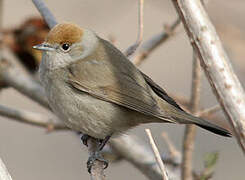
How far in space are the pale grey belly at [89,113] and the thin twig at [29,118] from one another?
1.21 feet

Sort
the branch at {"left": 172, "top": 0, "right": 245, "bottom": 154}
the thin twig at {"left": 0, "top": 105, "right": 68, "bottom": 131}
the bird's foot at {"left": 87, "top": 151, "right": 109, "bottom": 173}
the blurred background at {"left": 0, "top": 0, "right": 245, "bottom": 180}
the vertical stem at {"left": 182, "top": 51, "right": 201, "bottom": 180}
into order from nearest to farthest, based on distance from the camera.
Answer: the branch at {"left": 172, "top": 0, "right": 245, "bottom": 154}, the vertical stem at {"left": 182, "top": 51, "right": 201, "bottom": 180}, the bird's foot at {"left": 87, "top": 151, "right": 109, "bottom": 173}, the thin twig at {"left": 0, "top": 105, "right": 68, "bottom": 131}, the blurred background at {"left": 0, "top": 0, "right": 245, "bottom": 180}

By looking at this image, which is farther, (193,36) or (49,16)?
(49,16)

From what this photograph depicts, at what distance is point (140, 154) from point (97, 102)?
0.55 metres

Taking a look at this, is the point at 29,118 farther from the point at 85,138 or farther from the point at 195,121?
the point at 195,121

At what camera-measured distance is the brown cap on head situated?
4.10 meters

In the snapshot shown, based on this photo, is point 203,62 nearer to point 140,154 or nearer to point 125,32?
point 140,154

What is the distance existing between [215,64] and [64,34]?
6.58 feet

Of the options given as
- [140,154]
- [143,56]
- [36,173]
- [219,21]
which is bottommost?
[36,173]

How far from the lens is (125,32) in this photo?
10695 millimetres

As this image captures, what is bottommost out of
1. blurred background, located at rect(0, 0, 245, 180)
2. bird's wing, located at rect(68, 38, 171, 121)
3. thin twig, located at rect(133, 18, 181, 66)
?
blurred background, located at rect(0, 0, 245, 180)

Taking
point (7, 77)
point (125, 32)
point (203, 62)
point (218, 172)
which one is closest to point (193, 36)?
point (203, 62)

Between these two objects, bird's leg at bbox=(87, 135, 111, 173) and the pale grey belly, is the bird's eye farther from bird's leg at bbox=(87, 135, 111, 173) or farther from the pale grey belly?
bird's leg at bbox=(87, 135, 111, 173)

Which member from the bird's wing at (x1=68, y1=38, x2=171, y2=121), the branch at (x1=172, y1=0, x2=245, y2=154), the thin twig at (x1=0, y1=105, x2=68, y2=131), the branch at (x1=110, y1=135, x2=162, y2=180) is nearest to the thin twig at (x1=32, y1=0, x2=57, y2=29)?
the bird's wing at (x1=68, y1=38, x2=171, y2=121)

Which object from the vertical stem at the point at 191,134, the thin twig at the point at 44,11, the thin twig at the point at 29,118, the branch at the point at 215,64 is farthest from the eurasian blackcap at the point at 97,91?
the branch at the point at 215,64
